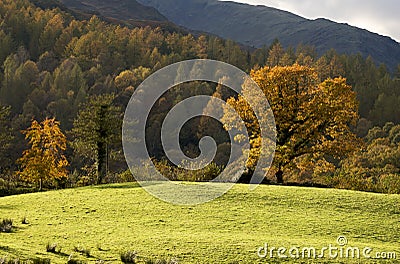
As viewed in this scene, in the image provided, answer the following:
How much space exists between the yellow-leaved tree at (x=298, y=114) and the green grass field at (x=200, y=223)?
9637 mm

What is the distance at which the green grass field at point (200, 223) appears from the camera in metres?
18.2

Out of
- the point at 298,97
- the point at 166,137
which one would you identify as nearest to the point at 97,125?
the point at 298,97

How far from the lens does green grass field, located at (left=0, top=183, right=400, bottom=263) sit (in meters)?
18.2

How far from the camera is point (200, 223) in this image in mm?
23422

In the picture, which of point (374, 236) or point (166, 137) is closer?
point (374, 236)

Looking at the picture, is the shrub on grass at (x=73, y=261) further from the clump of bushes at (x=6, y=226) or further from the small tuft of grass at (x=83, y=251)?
the clump of bushes at (x=6, y=226)

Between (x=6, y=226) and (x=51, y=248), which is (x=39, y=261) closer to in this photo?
(x=51, y=248)

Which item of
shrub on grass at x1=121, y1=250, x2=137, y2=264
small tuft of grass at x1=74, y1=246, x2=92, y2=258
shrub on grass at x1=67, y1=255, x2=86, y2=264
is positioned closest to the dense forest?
small tuft of grass at x1=74, y1=246, x2=92, y2=258

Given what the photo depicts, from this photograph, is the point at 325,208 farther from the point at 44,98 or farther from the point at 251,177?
the point at 44,98

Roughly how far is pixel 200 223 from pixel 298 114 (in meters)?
19.5

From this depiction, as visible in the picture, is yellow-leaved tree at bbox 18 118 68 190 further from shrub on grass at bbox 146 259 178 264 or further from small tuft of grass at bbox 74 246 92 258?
shrub on grass at bbox 146 259 178 264

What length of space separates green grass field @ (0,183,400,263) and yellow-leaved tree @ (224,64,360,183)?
964cm

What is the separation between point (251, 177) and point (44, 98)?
86475mm

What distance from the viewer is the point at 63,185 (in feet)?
140
